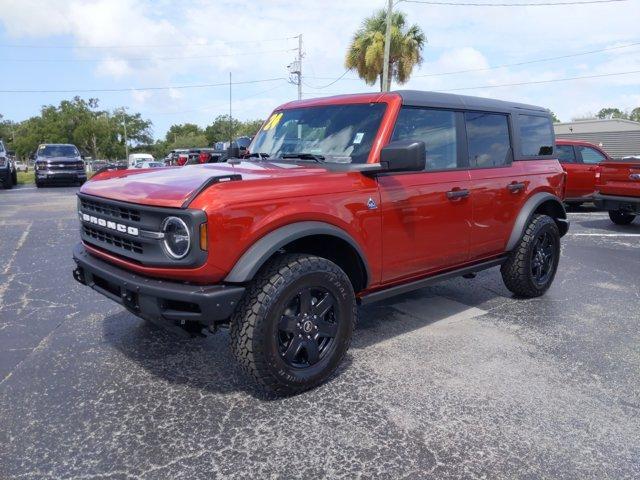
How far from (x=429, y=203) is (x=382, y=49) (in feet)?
77.2

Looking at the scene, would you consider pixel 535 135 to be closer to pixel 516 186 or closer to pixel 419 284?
pixel 516 186

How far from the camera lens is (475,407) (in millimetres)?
3014

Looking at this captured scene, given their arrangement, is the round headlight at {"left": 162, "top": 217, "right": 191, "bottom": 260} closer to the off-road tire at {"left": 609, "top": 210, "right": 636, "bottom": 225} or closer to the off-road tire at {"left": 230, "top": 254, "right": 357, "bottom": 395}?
the off-road tire at {"left": 230, "top": 254, "right": 357, "bottom": 395}

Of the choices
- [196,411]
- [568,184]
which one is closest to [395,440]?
[196,411]

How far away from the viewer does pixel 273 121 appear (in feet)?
15.0

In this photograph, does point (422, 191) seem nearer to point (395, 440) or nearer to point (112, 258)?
point (395, 440)

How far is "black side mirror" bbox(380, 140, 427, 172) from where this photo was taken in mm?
3217

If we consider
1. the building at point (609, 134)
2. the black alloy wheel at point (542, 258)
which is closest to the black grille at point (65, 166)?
the black alloy wheel at point (542, 258)

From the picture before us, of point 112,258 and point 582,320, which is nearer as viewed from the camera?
point 112,258

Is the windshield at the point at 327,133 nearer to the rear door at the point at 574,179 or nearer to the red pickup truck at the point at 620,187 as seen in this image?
the red pickup truck at the point at 620,187

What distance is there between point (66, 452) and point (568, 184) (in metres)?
12.0

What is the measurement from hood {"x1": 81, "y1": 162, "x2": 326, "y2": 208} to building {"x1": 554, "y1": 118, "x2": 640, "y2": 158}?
88.9 ft

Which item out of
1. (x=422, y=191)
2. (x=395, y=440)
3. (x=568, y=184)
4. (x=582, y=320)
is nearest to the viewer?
(x=395, y=440)

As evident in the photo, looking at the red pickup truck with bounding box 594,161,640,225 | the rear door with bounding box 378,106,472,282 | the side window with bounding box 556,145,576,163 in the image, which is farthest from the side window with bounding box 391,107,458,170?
the side window with bounding box 556,145,576,163
